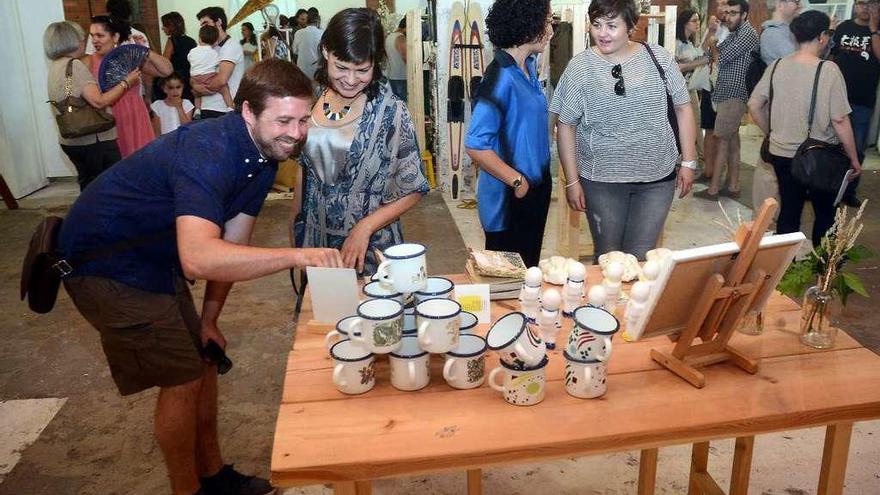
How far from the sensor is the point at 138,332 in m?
1.88

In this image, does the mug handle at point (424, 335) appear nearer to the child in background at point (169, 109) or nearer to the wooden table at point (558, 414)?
the wooden table at point (558, 414)

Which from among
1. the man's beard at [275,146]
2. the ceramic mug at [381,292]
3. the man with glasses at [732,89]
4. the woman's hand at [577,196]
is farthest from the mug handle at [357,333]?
the man with glasses at [732,89]

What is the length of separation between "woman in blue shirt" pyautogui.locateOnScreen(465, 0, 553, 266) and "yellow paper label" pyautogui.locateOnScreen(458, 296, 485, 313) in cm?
85

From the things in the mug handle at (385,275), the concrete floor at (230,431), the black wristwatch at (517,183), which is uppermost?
the mug handle at (385,275)

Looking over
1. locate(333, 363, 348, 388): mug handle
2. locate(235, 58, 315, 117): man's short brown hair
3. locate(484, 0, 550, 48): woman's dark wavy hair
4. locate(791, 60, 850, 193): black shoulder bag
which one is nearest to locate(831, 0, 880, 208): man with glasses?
locate(791, 60, 850, 193): black shoulder bag

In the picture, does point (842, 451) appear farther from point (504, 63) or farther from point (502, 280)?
point (504, 63)

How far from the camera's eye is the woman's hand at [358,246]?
2098 millimetres

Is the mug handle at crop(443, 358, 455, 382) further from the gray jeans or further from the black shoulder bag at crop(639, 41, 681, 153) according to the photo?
the black shoulder bag at crop(639, 41, 681, 153)

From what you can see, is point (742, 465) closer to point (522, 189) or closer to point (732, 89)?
point (522, 189)

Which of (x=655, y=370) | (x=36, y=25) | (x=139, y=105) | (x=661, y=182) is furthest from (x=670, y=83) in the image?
(x=36, y=25)

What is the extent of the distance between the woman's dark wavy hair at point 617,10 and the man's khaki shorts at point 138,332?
5.46 feet

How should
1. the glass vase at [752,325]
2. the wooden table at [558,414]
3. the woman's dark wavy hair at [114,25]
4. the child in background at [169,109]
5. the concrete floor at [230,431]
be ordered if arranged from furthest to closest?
1. the child in background at [169,109]
2. the woman's dark wavy hair at [114,25]
3. the concrete floor at [230,431]
4. the glass vase at [752,325]
5. the wooden table at [558,414]

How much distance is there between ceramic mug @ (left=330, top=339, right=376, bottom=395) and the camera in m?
1.49

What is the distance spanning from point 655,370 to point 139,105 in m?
3.98
